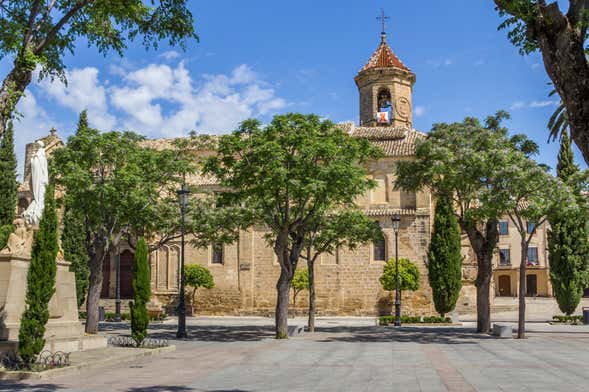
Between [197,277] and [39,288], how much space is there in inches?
1152

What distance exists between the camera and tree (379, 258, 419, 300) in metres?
38.1

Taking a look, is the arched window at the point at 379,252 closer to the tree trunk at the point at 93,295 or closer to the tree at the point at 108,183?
the tree at the point at 108,183

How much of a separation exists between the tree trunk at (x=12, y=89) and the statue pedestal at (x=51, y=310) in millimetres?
5388

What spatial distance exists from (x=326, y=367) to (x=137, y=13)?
864cm

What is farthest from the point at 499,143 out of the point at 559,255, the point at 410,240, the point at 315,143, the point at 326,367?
the point at 410,240

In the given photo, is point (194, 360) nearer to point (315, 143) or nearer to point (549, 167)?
point (315, 143)

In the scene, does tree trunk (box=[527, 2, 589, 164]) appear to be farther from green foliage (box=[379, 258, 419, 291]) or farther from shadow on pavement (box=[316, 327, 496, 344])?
green foliage (box=[379, 258, 419, 291])

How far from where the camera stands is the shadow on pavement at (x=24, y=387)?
10.9m

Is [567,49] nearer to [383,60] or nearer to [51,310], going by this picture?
[51,310]

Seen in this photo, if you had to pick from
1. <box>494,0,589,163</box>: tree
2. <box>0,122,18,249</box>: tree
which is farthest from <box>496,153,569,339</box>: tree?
<box>0,122,18,249</box>: tree

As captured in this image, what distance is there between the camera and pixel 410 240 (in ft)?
135

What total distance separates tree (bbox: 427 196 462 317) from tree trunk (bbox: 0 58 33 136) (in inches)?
1142

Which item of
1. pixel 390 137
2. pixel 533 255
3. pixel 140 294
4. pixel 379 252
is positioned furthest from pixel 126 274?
pixel 533 255

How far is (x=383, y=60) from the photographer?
5022cm
